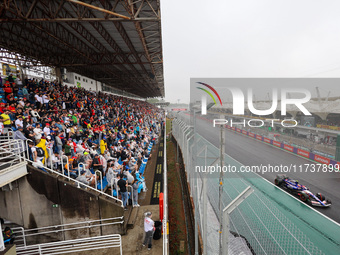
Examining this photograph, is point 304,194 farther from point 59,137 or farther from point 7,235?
point 7,235

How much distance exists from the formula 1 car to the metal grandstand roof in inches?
416

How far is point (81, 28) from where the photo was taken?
11.6 m

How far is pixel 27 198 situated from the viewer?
5727 millimetres

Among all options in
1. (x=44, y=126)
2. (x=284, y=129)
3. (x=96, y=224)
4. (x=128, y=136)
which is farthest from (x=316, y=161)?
(x=44, y=126)

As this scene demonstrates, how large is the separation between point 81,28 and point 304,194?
50.7ft

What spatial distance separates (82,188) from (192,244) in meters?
3.83

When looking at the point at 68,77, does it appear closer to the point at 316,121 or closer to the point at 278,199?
the point at 278,199

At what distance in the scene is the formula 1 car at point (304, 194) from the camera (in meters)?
8.93

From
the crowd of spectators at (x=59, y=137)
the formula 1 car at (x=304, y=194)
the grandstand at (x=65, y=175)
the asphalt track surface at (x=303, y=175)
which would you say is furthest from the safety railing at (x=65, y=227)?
A: the asphalt track surface at (x=303, y=175)

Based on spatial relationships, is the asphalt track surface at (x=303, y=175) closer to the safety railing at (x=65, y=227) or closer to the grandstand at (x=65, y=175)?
the grandstand at (x=65, y=175)

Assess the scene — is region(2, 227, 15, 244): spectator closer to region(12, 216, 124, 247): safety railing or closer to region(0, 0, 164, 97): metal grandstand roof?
region(12, 216, 124, 247): safety railing

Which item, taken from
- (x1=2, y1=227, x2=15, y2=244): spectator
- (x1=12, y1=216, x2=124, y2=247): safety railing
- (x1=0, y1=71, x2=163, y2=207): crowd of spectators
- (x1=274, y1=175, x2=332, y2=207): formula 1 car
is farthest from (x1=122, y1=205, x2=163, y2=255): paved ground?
(x1=274, y1=175, x2=332, y2=207): formula 1 car

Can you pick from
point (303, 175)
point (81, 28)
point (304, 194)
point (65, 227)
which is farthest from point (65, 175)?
point (303, 175)

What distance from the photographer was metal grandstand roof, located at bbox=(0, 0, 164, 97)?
8.12 m
